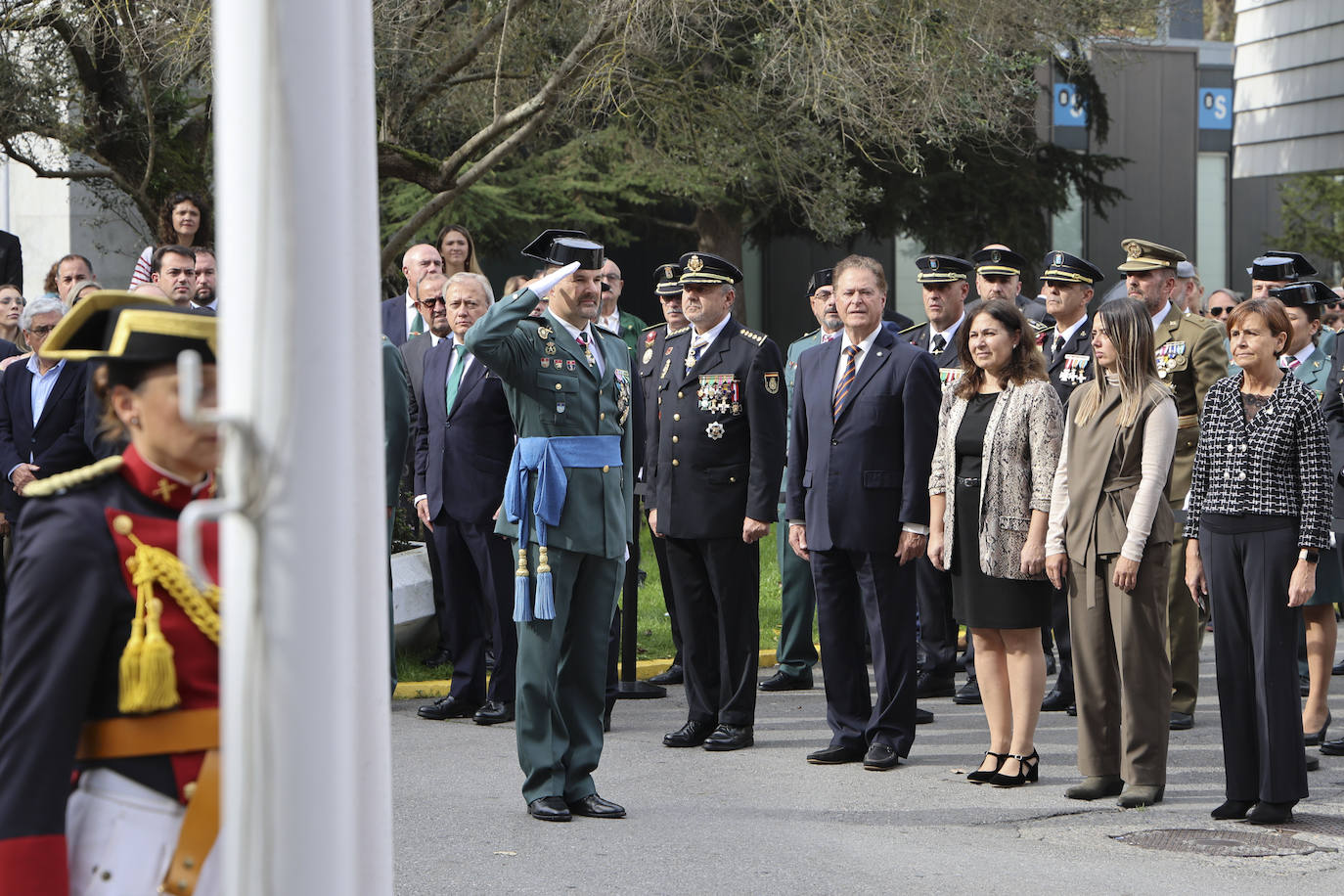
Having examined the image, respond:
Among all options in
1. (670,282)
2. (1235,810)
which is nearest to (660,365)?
(670,282)

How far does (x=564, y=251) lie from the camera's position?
257 inches

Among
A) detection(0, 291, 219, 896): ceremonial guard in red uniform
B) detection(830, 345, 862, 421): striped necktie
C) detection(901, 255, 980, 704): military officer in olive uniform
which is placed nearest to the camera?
detection(0, 291, 219, 896): ceremonial guard in red uniform

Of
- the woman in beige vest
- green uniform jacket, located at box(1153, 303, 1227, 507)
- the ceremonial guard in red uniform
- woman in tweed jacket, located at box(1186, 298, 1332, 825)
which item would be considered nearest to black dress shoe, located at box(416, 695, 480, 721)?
the woman in beige vest

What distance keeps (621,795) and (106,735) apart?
4.41m

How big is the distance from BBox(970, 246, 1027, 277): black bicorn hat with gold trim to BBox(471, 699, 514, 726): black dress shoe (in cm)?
362

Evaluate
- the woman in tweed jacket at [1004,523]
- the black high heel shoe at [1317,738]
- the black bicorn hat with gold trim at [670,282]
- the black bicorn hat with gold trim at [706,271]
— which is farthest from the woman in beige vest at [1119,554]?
the black bicorn hat with gold trim at [670,282]

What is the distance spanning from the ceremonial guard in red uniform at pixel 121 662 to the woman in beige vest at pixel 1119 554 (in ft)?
15.1

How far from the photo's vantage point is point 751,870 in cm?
570

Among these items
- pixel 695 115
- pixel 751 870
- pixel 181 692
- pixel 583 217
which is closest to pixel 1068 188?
pixel 583 217

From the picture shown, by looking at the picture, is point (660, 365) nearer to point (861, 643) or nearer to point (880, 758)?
point (861, 643)

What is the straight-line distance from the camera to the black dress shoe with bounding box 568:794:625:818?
6.46m

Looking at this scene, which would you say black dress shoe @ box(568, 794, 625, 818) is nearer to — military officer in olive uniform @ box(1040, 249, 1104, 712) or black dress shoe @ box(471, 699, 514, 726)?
black dress shoe @ box(471, 699, 514, 726)

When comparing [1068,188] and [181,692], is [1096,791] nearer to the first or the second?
[181,692]

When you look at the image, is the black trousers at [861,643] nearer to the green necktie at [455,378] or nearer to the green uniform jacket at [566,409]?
the green uniform jacket at [566,409]
